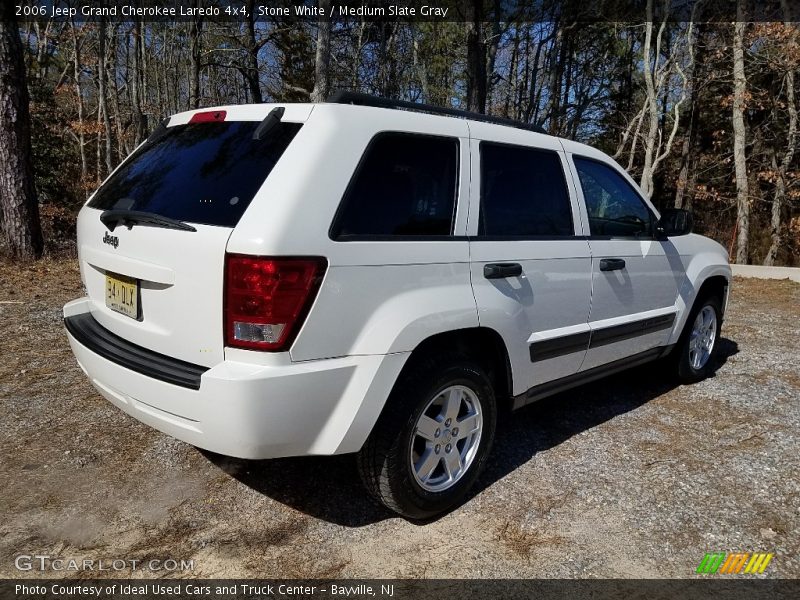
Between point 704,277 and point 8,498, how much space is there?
485cm

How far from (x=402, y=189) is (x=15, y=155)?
8.19 m

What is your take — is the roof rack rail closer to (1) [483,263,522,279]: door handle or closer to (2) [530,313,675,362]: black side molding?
(1) [483,263,522,279]: door handle

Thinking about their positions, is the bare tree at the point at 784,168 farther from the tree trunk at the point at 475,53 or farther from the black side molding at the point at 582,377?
the black side molding at the point at 582,377

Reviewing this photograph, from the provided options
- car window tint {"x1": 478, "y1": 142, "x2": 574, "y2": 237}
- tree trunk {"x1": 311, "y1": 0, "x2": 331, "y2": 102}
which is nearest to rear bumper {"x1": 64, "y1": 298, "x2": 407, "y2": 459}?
car window tint {"x1": 478, "y1": 142, "x2": 574, "y2": 237}

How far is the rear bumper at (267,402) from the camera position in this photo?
204 cm

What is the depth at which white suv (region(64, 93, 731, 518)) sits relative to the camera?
6.80 ft

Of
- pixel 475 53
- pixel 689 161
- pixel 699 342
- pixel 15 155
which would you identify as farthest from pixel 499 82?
pixel 699 342

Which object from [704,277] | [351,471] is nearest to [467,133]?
[351,471]

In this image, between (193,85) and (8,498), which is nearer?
(8,498)

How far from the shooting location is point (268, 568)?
7.47ft

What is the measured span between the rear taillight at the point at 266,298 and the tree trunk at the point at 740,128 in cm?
1536

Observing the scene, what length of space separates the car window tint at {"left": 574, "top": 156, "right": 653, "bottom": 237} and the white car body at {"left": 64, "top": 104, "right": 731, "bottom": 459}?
820 mm

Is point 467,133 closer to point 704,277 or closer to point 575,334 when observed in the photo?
point 575,334

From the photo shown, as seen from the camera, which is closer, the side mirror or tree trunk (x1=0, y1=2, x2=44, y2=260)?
the side mirror
